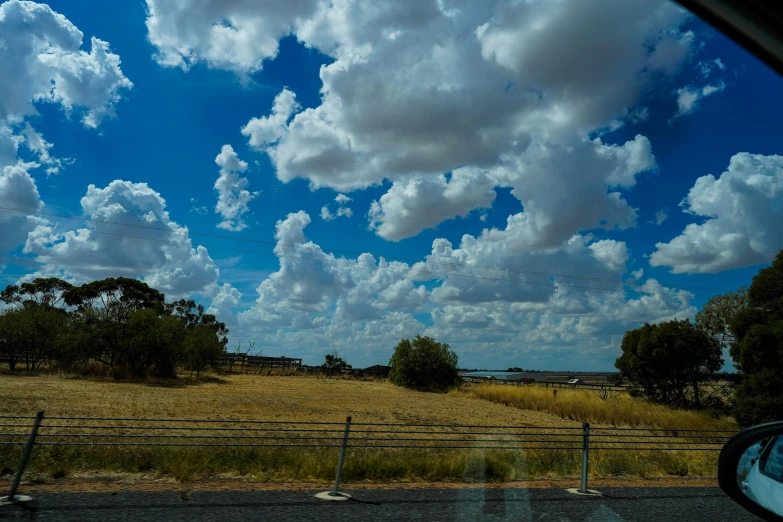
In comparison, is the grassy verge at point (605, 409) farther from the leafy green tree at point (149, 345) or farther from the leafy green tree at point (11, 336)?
the leafy green tree at point (11, 336)

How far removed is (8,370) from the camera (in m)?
44.4

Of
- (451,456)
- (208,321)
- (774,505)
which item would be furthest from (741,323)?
(208,321)

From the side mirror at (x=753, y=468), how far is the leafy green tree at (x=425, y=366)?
6156 cm

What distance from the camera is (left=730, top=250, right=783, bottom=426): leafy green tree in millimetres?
22812

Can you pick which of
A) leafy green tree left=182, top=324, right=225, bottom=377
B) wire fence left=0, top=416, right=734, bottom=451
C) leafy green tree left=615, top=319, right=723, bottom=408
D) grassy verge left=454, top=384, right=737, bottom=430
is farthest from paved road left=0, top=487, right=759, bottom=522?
leafy green tree left=182, top=324, right=225, bottom=377

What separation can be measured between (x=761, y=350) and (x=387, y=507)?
2299 cm

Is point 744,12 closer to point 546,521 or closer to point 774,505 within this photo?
point 774,505

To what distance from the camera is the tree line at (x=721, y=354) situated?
76.1ft

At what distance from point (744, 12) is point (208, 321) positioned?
10731 cm

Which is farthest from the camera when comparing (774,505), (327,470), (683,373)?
(683,373)

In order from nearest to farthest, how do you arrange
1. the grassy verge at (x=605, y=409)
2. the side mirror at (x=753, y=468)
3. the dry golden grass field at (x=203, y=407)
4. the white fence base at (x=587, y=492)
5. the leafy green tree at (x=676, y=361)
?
the side mirror at (x=753, y=468), the white fence base at (x=587, y=492), the dry golden grass field at (x=203, y=407), the grassy verge at (x=605, y=409), the leafy green tree at (x=676, y=361)

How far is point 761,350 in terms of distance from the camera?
77.7ft

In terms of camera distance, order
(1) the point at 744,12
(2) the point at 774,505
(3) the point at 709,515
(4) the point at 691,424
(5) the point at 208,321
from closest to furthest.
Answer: (1) the point at 744,12 → (2) the point at 774,505 → (3) the point at 709,515 → (4) the point at 691,424 → (5) the point at 208,321

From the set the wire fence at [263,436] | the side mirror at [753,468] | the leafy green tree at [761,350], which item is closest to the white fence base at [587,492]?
the wire fence at [263,436]
